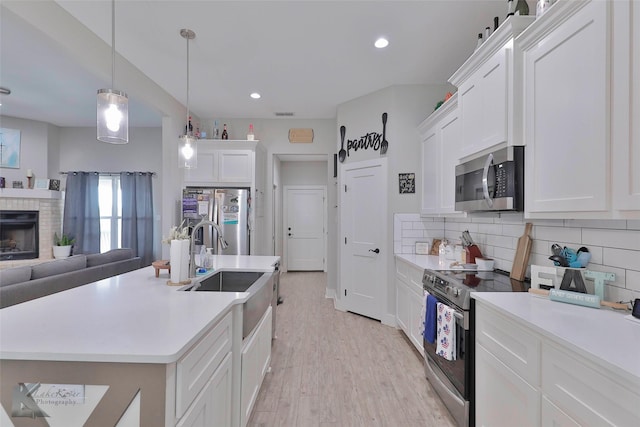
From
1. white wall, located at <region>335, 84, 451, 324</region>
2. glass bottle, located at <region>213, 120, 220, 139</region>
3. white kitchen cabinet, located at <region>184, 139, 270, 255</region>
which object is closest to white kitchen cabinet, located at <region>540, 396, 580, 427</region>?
white wall, located at <region>335, 84, 451, 324</region>

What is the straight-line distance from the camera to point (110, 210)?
18.7 ft

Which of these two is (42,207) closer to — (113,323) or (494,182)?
(113,323)

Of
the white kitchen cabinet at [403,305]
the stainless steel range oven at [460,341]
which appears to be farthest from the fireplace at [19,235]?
the stainless steel range oven at [460,341]

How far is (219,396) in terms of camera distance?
4.46 ft

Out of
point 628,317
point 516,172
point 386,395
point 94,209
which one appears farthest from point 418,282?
point 94,209

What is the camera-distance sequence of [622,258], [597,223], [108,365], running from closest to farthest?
[108,365] → [622,258] → [597,223]

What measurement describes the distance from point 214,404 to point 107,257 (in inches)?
131

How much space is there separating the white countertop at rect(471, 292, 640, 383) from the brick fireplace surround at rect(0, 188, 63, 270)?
6.72 meters

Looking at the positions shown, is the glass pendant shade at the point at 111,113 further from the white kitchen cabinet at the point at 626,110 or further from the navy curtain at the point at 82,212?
the navy curtain at the point at 82,212

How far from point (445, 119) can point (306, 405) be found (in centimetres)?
273

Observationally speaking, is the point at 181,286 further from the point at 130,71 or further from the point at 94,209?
the point at 94,209

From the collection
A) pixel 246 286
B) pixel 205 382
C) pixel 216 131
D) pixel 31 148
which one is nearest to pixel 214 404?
pixel 205 382

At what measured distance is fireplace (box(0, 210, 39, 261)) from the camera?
16.6ft

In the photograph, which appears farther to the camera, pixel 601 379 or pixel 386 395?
pixel 386 395
